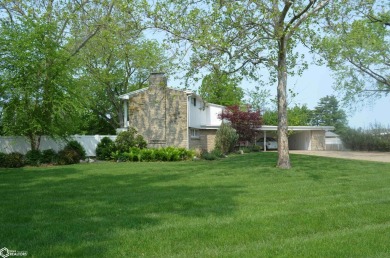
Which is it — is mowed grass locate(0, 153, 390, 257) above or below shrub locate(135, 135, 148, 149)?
below

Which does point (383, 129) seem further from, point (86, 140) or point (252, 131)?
point (86, 140)

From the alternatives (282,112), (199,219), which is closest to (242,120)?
(282,112)

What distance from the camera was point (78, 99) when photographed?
23906mm

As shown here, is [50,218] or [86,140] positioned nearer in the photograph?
[50,218]

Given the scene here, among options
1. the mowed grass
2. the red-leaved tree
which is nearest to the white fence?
the red-leaved tree

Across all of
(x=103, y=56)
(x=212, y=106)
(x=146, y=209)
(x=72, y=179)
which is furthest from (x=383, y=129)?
(x=146, y=209)

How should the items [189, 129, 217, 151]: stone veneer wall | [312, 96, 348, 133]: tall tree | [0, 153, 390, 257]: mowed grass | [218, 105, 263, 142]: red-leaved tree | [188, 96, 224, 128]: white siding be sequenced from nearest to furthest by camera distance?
1. [0, 153, 390, 257]: mowed grass
2. [188, 96, 224, 128]: white siding
3. [189, 129, 217, 151]: stone veneer wall
4. [218, 105, 263, 142]: red-leaved tree
5. [312, 96, 348, 133]: tall tree

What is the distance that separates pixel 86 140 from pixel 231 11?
51.0 feet

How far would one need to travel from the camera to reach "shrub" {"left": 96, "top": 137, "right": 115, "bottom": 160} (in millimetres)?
26953

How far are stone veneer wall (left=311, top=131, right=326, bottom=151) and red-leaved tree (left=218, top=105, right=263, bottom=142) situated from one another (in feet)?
36.0

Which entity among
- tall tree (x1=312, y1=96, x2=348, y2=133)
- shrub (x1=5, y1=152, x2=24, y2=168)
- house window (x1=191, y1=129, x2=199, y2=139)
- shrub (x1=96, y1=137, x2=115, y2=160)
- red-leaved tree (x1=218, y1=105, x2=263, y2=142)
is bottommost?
shrub (x1=5, y1=152, x2=24, y2=168)

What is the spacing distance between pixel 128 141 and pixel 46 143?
5.13 metres

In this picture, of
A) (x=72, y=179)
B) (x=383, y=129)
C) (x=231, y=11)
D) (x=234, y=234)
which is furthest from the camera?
(x=383, y=129)

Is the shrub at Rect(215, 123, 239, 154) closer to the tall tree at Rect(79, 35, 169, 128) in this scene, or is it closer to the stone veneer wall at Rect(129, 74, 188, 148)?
the stone veneer wall at Rect(129, 74, 188, 148)
